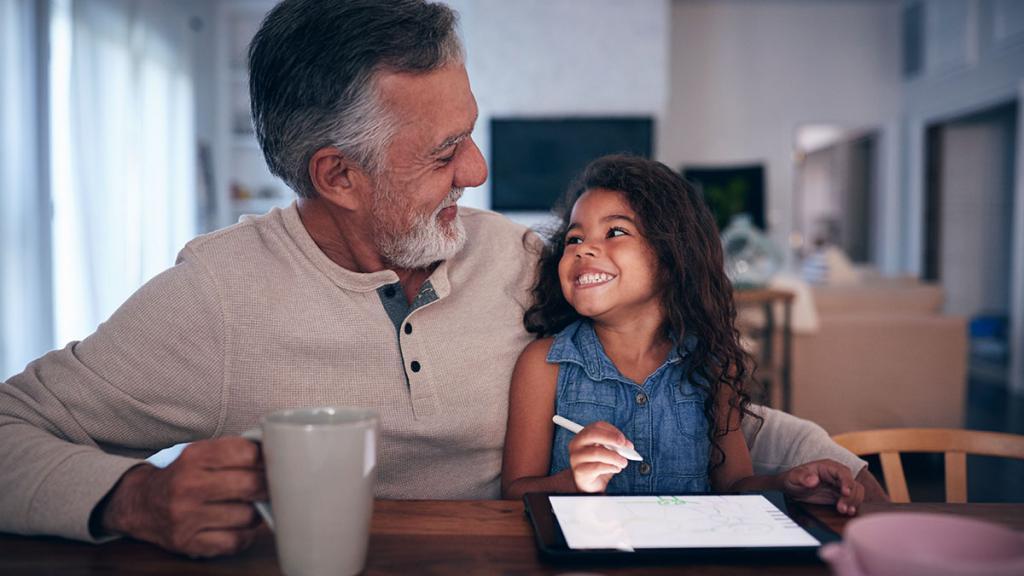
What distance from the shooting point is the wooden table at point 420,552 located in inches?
25.7

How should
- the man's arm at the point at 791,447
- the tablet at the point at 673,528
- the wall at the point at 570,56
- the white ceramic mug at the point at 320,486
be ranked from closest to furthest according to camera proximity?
the white ceramic mug at the point at 320,486 → the tablet at the point at 673,528 → the man's arm at the point at 791,447 → the wall at the point at 570,56

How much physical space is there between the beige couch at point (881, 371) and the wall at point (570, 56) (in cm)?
321

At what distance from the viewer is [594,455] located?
0.79 meters

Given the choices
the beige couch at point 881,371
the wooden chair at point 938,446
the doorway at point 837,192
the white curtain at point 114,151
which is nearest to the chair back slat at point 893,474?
the wooden chair at point 938,446

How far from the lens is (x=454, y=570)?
65cm

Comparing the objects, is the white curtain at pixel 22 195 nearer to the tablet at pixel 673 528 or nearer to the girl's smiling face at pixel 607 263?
the girl's smiling face at pixel 607 263

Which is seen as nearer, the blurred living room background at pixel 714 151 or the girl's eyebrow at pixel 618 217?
the girl's eyebrow at pixel 618 217

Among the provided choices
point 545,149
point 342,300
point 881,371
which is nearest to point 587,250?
point 342,300

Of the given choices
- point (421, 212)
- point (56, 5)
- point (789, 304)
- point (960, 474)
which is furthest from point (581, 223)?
point (56, 5)

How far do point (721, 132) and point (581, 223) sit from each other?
670cm

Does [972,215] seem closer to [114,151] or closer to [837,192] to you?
[837,192]

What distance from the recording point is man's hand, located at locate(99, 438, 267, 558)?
0.66 meters

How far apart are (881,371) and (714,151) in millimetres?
4425

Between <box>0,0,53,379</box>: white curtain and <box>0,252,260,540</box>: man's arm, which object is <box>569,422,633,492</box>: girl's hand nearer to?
<box>0,252,260,540</box>: man's arm
